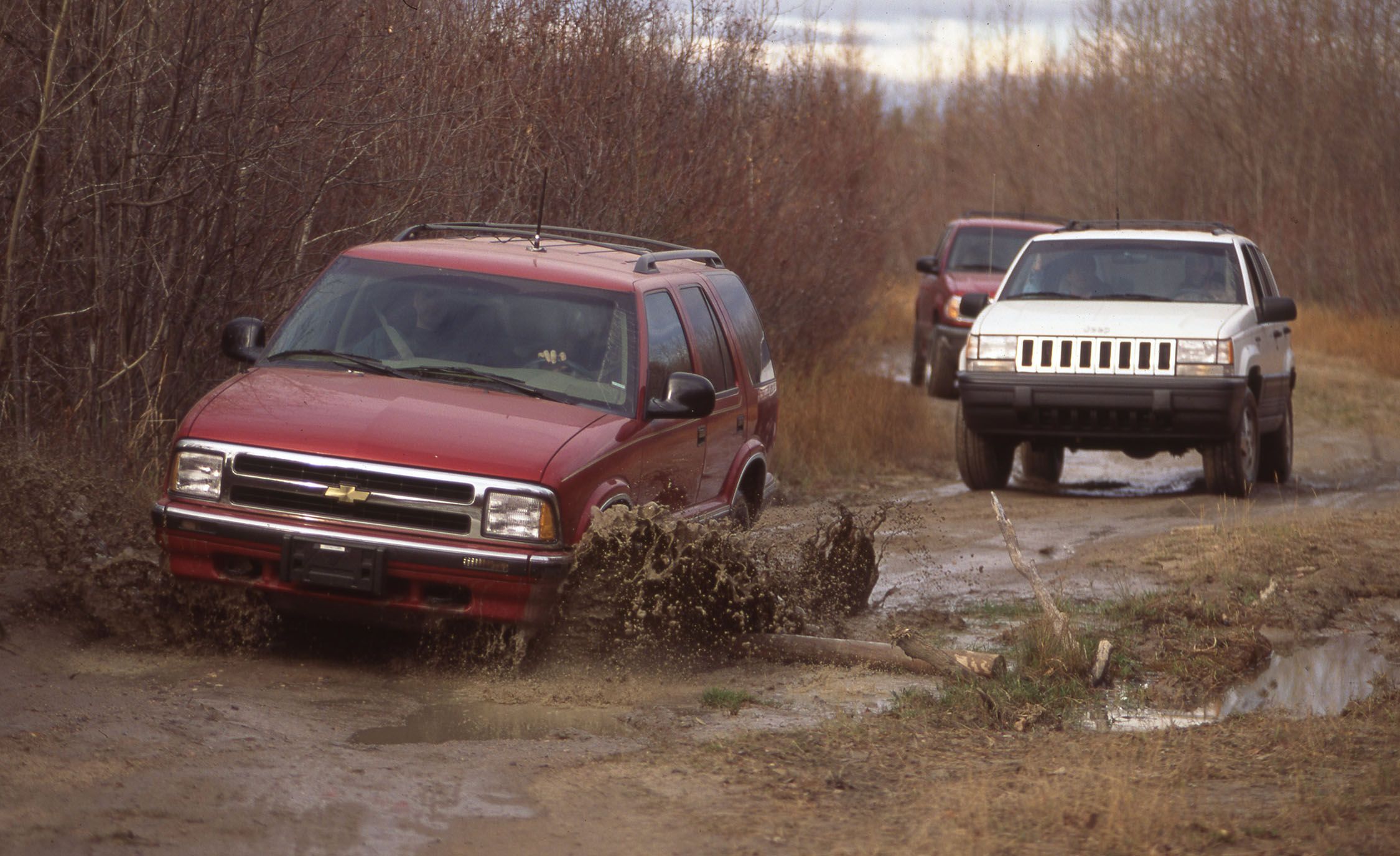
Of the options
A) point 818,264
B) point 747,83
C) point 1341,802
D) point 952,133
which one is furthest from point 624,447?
point 952,133

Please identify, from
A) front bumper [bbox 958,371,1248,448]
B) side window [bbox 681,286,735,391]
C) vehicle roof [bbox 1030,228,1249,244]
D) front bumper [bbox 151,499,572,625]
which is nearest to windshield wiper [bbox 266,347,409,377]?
front bumper [bbox 151,499,572,625]

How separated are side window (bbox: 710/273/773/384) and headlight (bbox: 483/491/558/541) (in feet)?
7.87

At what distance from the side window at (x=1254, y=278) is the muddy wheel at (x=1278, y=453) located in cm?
111

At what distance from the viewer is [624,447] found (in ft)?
20.7

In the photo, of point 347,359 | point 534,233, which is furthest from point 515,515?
point 534,233

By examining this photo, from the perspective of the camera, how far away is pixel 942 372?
61.6ft

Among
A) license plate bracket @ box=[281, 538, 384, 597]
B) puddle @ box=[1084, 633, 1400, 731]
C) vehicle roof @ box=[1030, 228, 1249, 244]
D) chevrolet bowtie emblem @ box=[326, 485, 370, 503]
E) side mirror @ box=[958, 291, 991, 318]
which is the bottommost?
puddle @ box=[1084, 633, 1400, 731]

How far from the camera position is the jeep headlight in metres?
11.1

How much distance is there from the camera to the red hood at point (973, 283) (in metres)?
18.3

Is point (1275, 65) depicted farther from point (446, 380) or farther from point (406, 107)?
point (446, 380)

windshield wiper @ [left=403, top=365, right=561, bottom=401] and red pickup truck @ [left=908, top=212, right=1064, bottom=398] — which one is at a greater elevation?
windshield wiper @ [left=403, top=365, right=561, bottom=401]

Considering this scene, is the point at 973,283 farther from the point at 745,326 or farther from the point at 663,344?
the point at 663,344

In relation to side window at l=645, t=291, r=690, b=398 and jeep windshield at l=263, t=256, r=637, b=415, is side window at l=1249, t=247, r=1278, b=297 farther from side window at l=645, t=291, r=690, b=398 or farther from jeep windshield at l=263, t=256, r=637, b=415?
jeep windshield at l=263, t=256, r=637, b=415

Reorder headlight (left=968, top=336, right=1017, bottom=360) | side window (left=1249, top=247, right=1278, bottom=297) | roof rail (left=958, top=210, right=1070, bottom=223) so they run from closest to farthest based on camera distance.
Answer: headlight (left=968, top=336, right=1017, bottom=360)
side window (left=1249, top=247, right=1278, bottom=297)
roof rail (left=958, top=210, right=1070, bottom=223)
